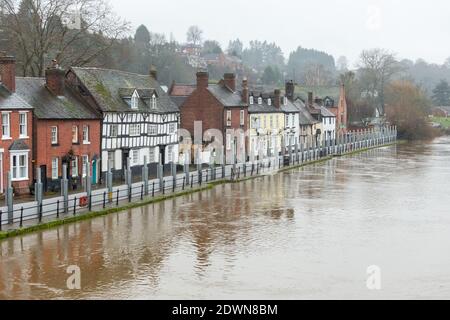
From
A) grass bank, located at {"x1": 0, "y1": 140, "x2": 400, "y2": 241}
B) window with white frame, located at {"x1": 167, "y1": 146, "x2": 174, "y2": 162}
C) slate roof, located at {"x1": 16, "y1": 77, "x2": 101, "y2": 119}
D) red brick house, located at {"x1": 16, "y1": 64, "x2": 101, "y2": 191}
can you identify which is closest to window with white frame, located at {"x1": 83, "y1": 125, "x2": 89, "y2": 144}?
red brick house, located at {"x1": 16, "y1": 64, "x2": 101, "y2": 191}

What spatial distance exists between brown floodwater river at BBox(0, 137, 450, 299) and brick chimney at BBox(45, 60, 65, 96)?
32.4 feet

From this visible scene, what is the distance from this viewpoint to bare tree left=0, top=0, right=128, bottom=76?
186 feet

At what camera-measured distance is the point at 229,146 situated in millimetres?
65625

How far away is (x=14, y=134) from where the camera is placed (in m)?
38.8

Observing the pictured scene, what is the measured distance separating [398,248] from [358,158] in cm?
5140

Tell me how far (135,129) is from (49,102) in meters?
8.75

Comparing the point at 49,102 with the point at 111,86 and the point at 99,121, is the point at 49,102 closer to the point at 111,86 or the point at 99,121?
the point at 99,121

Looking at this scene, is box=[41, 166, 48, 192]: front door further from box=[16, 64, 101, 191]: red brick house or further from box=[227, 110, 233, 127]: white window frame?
box=[227, 110, 233, 127]: white window frame

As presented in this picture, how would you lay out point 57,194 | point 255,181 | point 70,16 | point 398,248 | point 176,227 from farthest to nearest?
point 70,16
point 255,181
point 57,194
point 176,227
point 398,248

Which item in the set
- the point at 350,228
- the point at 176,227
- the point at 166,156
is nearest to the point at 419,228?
the point at 350,228

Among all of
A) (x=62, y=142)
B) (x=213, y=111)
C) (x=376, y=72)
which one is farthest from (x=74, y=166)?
(x=376, y=72)

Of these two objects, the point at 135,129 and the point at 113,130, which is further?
the point at 135,129

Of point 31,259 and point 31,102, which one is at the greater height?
point 31,102

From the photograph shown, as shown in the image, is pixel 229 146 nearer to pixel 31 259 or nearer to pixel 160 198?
pixel 160 198
